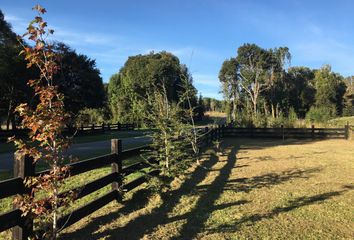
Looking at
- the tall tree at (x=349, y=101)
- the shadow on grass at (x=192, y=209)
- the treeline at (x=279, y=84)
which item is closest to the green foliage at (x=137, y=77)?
the treeline at (x=279, y=84)

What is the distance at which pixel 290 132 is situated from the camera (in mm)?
27375

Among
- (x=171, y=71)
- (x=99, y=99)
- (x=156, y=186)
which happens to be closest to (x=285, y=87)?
(x=171, y=71)

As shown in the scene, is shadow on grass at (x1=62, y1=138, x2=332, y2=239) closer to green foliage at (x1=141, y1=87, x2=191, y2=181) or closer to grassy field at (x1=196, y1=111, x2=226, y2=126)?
green foliage at (x1=141, y1=87, x2=191, y2=181)

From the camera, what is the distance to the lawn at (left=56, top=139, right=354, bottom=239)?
5398mm

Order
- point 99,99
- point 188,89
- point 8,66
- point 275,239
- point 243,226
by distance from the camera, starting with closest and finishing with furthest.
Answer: point 275,239, point 243,226, point 188,89, point 8,66, point 99,99

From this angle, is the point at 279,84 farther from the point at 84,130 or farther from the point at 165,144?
the point at 165,144

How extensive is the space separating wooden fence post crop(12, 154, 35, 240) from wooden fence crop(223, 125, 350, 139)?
80.5 feet

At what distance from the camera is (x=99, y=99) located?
3741 cm

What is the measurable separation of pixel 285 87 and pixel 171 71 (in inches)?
812

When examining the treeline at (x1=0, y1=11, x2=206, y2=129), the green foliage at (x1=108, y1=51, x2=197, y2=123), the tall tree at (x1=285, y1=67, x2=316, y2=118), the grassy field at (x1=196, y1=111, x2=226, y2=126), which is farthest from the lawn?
the tall tree at (x1=285, y1=67, x2=316, y2=118)

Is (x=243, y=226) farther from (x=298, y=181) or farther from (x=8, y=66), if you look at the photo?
(x=8, y=66)

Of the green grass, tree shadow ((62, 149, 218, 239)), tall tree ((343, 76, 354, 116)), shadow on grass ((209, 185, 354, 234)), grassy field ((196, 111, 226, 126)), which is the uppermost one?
tall tree ((343, 76, 354, 116))

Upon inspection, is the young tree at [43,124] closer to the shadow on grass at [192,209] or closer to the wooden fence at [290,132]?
the shadow on grass at [192,209]

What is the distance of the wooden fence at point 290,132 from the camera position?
26375mm
